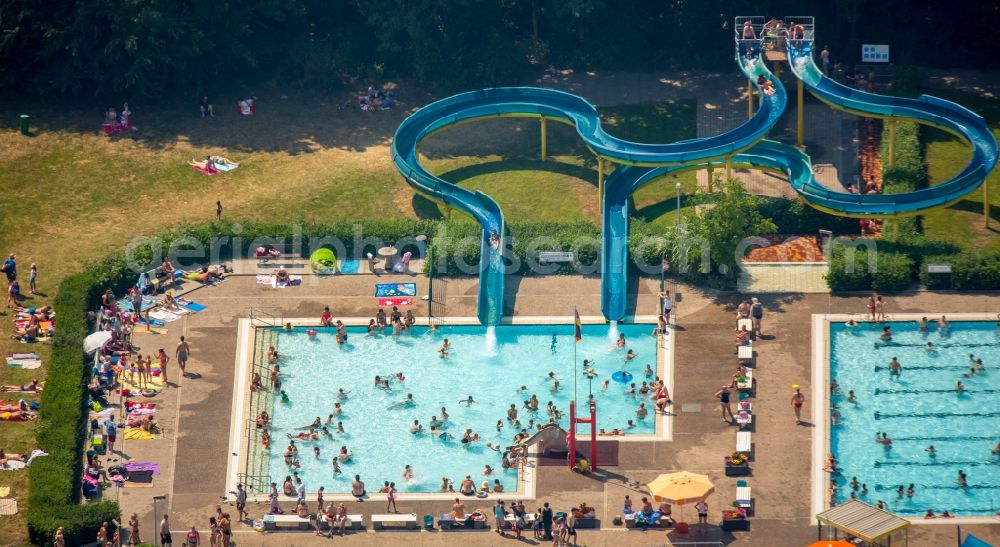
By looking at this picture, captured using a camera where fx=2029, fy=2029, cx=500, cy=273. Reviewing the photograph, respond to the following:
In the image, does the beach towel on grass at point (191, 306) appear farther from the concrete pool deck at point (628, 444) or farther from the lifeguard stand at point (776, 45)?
the lifeguard stand at point (776, 45)

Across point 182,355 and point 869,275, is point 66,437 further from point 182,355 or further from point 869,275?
point 869,275

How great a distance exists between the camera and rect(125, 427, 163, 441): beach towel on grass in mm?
77312

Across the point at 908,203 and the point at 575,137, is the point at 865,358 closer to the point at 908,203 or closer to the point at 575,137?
the point at 908,203

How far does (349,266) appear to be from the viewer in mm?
87812

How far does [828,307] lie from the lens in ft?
273

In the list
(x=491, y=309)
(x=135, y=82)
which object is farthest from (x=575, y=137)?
(x=135, y=82)

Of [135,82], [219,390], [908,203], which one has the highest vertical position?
[135,82]

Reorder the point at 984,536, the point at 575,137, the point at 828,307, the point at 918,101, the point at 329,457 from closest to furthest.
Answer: the point at 984,536
the point at 329,457
the point at 828,307
the point at 918,101
the point at 575,137

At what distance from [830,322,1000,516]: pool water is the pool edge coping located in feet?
1.00

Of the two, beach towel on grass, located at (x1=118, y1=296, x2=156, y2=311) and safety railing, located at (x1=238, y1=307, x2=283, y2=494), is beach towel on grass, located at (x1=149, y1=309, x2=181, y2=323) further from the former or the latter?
safety railing, located at (x1=238, y1=307, x2=283, y2=494)

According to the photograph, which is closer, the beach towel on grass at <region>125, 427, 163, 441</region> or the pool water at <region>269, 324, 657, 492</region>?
the pool water at <region>269, 324, 657, 492</region>

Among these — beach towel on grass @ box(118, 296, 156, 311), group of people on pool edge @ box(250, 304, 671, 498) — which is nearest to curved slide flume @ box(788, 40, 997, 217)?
group of people on pool edge @ box(250, 304, 671, 498)

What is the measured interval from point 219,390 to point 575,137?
81.0 ft

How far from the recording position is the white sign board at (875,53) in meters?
97.9
